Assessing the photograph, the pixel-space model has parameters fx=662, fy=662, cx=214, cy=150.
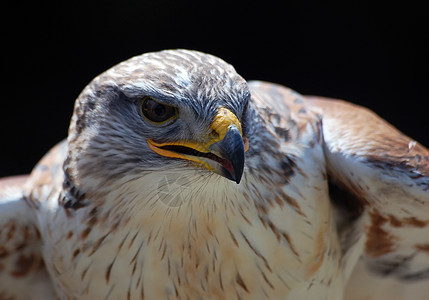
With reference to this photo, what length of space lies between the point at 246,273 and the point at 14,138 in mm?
2740

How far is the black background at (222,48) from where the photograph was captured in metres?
4.16

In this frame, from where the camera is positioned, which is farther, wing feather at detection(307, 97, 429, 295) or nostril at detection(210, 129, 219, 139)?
wing feather at detection(307, 97, 429, 295)

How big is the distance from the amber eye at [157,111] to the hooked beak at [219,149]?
0.26 ft

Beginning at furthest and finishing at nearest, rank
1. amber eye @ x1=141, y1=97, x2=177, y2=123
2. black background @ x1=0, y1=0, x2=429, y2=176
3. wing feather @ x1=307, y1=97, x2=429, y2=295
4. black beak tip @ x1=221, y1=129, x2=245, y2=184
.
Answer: black background @ x1=0, y1=0, x2=429, y2=176, wing feather @ x1=307, y1=97, x2=429, y2=295, amber eye @ x1=141, y1=97, x2=177, y2=123, black beak tip @ x1=221, y1=129, x2=245, y2=184

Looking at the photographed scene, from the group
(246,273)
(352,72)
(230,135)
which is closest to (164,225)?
(246,273)

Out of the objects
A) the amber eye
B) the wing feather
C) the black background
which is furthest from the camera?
the black background

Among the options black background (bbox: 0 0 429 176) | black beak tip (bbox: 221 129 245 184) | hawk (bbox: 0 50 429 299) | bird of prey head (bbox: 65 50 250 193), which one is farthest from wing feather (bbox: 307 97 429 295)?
black background (bbox: 0 0 429 176)

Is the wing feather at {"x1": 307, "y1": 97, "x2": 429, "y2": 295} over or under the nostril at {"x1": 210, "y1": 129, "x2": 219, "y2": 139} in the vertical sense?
under

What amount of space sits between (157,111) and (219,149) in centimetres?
24

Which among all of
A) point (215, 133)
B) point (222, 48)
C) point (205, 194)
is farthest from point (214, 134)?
point (222, 48)

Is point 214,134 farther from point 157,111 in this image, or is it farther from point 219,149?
point 157,111

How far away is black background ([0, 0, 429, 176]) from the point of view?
13.7ft

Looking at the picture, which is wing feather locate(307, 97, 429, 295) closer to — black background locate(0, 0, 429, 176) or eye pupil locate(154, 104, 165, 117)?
eye pupil locate(154, 104, 165, 117)

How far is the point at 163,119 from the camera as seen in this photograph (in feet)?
6.55
